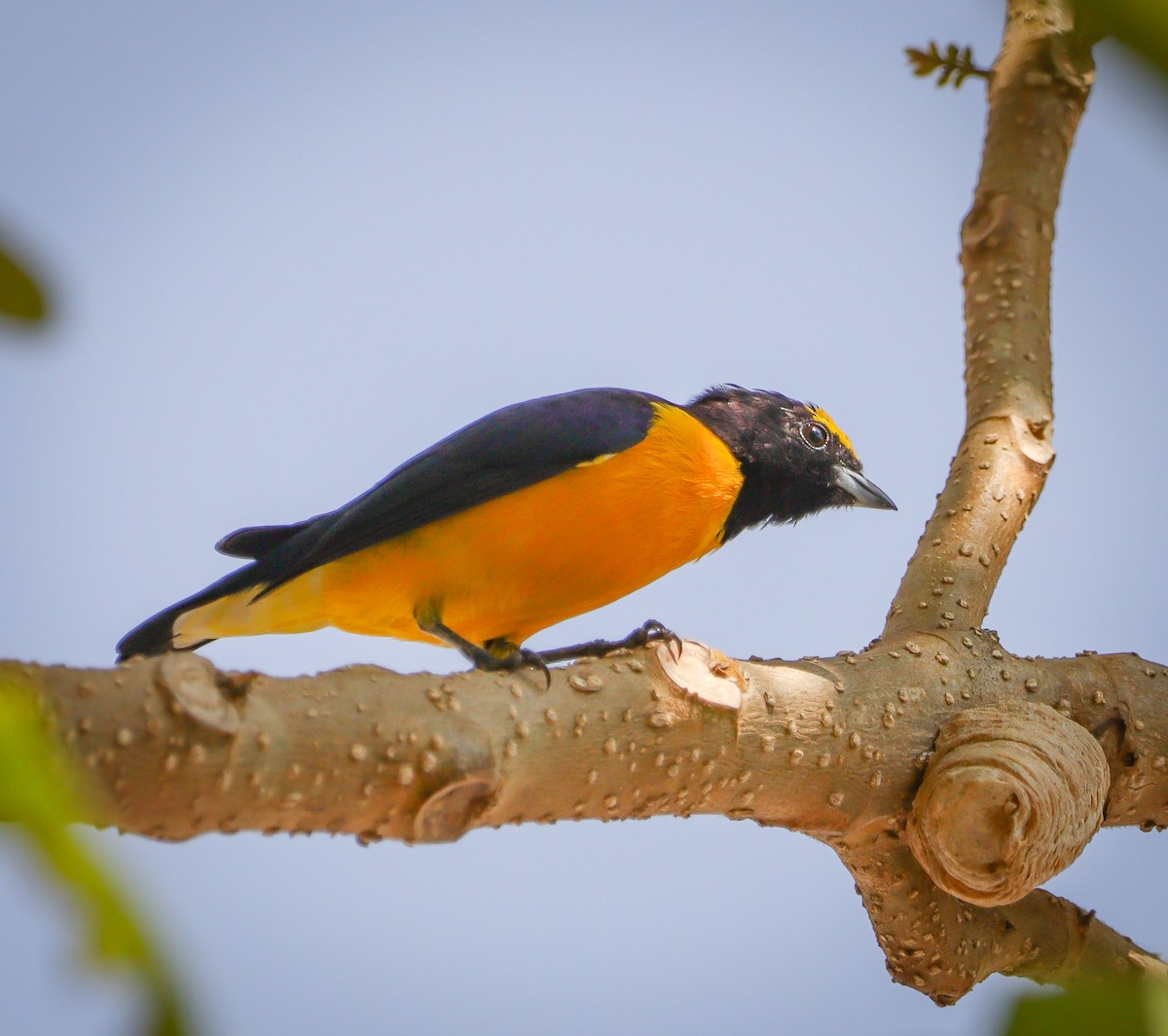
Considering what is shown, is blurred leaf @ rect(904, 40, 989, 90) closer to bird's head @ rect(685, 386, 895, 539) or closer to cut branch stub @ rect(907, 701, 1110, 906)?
bird's head @ rect(685, 386, 895, 539)

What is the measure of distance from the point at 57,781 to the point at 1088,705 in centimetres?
317

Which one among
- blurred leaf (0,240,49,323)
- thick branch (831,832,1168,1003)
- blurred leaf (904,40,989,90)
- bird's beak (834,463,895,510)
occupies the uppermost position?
blurred leaf (904,40,989,90)

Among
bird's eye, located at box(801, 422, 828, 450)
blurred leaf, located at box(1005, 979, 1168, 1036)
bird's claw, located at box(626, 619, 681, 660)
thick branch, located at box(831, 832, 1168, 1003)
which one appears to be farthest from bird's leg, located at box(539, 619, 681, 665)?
blurred leaf, located at box(1005, 979, 1168, 1036)

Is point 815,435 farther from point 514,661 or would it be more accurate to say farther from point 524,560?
point 514,661

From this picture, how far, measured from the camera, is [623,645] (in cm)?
331

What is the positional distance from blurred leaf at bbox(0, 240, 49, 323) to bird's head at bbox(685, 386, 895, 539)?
11.8 feet

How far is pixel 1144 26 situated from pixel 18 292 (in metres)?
0.53

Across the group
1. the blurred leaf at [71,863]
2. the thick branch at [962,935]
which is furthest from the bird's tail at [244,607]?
the blurred leaf at [71,863]

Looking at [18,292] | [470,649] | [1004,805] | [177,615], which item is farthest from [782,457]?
[18,292]

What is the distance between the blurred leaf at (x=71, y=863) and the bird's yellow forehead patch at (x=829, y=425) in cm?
427

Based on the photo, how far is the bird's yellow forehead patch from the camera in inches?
179

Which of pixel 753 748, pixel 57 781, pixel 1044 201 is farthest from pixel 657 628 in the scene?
pixel 57 781

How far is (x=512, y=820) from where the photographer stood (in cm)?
243

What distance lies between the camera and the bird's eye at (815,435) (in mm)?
4461
